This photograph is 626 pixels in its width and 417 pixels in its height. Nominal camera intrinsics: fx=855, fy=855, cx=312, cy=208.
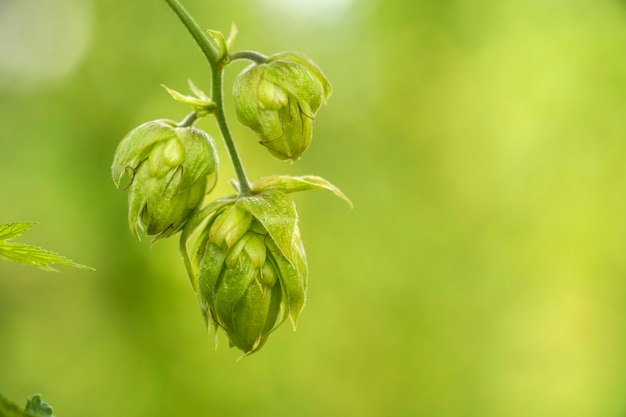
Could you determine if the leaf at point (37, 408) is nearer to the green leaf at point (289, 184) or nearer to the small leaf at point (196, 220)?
the small leaf at point (196, 220)

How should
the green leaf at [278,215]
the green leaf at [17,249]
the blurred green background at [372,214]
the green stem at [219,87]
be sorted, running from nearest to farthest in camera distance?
the green leaf at [17,249] → the green leaf at [278,215] → the green stem at [219,87] → the blurred green background at [372,214]

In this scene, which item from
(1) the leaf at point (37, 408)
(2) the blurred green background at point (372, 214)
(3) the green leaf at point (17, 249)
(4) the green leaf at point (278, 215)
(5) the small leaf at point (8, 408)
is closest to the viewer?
(5) the small leaf at point (8, 408)

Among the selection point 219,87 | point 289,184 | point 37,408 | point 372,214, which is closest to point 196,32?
point 219,87

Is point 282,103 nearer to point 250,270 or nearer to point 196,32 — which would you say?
point 196,32

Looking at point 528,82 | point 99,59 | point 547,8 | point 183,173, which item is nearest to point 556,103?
point 528,82

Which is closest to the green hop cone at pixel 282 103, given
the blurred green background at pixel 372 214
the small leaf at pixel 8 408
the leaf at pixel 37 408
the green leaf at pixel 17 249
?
the green leaf at pixel 17 249

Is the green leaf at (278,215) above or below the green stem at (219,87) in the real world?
below

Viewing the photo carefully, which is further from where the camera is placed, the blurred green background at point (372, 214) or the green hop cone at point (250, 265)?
the blurred green background at point (372, 214)
